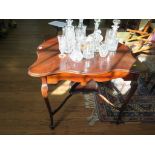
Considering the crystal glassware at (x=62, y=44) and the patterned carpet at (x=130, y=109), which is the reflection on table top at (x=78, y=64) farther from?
the patterned carpet at (x=130, y=109)

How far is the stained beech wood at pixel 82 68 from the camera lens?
211 cm

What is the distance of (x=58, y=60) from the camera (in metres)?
2.28

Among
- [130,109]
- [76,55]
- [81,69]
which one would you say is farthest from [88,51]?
[130,109]

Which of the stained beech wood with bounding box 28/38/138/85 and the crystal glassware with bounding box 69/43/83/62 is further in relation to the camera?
the crystal glassware with bounding box 69/43/83/62

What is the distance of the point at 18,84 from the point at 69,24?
5.17ft

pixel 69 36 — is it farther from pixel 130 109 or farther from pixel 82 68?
pixel 130 109

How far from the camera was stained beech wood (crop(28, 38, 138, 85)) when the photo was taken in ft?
6.92

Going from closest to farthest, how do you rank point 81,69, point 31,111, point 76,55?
point 81,69 → point 76,55 → point 31,111

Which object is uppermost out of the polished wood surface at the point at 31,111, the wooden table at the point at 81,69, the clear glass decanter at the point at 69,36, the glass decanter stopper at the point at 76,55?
the clear glass decanter at the point at 69,36

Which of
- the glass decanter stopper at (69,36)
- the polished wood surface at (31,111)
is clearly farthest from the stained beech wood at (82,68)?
the polished wood surface at (31,111)

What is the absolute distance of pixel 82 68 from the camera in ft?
7.09

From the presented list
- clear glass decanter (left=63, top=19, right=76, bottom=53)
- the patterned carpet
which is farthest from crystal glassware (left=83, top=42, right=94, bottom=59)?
the patterned carpet

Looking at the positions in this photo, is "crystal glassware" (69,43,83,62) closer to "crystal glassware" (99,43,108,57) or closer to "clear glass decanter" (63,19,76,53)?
"clear glass decanter" (63,19,76,53)
